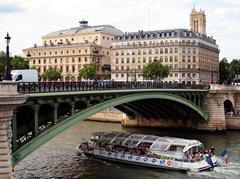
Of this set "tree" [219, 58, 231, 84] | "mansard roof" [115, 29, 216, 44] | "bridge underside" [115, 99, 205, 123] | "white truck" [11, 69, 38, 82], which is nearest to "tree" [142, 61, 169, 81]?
"mansard roof" [115, 29, 216, 44]

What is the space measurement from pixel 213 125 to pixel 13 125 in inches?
1911

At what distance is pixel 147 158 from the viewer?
4697 cm

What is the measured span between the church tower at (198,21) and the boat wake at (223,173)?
131311 millimetres

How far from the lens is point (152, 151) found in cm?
4750

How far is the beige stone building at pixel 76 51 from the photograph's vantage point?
138 meters

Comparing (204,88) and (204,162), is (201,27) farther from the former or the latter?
(204,162)

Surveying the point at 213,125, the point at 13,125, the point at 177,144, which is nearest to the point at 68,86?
the point at 13,125

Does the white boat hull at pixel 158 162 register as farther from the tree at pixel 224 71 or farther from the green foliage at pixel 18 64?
the tree at pixel 224 71

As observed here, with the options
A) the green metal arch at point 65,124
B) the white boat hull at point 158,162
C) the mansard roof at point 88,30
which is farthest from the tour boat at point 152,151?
the mansard roof at point 88,30

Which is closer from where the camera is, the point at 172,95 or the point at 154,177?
the point at 154,177

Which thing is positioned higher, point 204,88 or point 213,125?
point 204,88

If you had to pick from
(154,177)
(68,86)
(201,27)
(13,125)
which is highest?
(201,27)

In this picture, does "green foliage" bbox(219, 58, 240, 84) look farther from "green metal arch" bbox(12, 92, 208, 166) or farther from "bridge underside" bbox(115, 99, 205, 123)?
"green metal arch" bbox(12, 92, 208, 166)

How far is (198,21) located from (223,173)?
136m
